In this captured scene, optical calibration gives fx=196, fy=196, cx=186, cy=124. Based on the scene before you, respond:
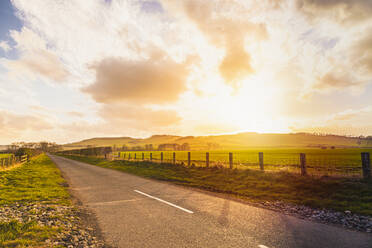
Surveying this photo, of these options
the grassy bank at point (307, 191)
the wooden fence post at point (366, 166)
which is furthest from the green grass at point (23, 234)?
the wooden fence post at point (366, 166)

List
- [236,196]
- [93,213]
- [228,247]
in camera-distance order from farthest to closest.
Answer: [236,196], [93,213], [228,247]

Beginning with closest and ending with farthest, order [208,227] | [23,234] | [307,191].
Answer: [23,234], [208,227], [307,191]

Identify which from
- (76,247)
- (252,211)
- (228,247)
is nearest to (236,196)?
(252,211)

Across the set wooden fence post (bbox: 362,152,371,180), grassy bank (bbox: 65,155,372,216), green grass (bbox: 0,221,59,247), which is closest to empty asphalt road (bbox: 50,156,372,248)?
green grass (bbox: 0,221,59,247)

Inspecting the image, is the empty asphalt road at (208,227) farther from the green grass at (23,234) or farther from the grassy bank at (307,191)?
the grassy bank at (307,191)

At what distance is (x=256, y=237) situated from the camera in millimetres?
4844

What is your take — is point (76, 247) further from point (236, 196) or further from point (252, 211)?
point (236, 196)

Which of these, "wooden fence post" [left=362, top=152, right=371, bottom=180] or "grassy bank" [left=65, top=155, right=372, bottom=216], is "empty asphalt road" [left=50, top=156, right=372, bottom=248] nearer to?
"grassy bank" [left=65, top=155, right=372, bottom=216]

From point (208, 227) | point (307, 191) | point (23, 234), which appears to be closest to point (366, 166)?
point (307, 191)

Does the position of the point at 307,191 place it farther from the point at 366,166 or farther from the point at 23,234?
the point at 23,234

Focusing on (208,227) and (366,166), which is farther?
(366,166)

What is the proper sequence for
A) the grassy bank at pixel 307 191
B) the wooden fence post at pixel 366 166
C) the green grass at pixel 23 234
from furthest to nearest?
the wooden fence post at pixel 366 166, the grassy bank at pixel 307 191, the green grass at pixel 23 234

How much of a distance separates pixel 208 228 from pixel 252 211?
2.48 meters

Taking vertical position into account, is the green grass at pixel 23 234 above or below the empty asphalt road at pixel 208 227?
above
